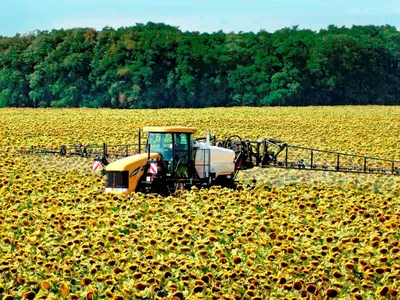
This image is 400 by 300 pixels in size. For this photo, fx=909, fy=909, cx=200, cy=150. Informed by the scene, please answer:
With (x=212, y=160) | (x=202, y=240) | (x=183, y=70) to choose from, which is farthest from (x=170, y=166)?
(x=183, y=70)

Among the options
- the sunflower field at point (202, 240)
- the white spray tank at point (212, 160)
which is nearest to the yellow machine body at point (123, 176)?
the sunflower field at point (202, 240)

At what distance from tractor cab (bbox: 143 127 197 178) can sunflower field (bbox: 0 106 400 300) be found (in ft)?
2.67

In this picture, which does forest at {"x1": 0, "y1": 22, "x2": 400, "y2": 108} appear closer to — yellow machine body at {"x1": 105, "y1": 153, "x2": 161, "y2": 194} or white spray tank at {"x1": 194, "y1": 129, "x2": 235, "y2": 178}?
white spray tank at {"x1": 194, "y1": 129, "x2": 235, "y2": 178}

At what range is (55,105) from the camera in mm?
84812

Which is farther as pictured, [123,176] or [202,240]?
[123,176]

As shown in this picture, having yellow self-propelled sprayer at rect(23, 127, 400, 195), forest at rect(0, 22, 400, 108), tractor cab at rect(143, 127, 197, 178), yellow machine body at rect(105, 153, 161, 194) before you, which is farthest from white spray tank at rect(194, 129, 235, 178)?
forest at rect(0, 22, 400, 108)

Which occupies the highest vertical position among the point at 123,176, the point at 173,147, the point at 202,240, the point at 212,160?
the point at 173,147

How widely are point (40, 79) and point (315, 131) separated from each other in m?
46.6

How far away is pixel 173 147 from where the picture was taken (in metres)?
19.1

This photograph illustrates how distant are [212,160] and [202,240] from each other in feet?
25.3

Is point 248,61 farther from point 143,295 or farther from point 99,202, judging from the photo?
point 143,295

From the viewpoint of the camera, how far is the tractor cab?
1908 centimetres

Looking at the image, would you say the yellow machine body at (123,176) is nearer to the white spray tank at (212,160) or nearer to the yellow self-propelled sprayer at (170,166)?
the yellow self-propelled sprayer at (170,166)

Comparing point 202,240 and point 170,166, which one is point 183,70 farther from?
point 202,240
